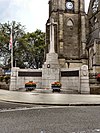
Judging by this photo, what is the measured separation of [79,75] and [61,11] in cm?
3151

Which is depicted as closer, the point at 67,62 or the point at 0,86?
the point at 0,86

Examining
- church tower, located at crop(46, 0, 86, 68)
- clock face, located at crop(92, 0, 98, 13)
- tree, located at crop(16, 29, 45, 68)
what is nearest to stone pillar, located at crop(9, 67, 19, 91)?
church tower, located at crop(46, 0, 86, 68)

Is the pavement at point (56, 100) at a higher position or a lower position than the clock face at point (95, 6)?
lower

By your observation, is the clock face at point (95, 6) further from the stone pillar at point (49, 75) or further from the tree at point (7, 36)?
the stone pillar at point (49, 75)

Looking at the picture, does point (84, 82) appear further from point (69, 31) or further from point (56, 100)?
point (69, 31)

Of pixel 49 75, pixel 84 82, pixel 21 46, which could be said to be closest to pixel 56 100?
pixel 84 82

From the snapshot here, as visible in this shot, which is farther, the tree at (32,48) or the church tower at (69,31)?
the tree at (32,48)

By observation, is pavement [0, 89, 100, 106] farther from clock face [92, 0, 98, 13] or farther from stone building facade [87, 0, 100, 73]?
clock face [92, 0, 98, 13]

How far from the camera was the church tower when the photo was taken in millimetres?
49750

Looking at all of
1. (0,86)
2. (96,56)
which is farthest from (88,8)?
(0,86)

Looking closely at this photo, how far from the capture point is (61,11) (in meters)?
50.6

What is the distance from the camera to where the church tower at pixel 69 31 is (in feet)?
163

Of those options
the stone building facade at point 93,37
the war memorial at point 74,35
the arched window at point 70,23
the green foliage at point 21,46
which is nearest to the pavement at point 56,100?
the war memorial at point 74,35

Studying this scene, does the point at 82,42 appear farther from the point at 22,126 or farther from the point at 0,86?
the point at 22,126
